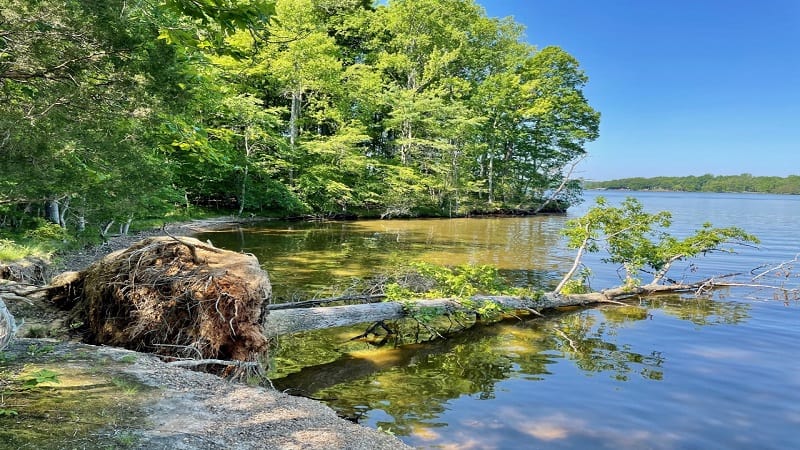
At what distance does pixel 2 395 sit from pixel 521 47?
4616 cm

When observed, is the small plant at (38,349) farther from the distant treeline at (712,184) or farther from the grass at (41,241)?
the distant treeline at (712,184)

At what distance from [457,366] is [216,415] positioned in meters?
4.02

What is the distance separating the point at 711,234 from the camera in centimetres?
1240

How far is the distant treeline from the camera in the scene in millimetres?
113531

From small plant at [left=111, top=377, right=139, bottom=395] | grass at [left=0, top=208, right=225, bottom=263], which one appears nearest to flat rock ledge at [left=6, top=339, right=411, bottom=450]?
small plant at [left=111, top=377, right=139, bottom=395]

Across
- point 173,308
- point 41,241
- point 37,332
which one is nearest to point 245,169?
point 41,241

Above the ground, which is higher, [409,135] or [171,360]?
[409,135]

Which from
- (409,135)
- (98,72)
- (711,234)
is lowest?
(711,234)

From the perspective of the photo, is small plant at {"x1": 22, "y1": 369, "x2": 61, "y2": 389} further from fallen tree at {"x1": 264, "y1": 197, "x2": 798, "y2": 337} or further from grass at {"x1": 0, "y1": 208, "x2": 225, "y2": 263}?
fallen tree at {"x1": 264, "y1": 197, "x2": 798, "y2": 337}

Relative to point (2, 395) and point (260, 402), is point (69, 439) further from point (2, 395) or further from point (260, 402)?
point (260, 402)

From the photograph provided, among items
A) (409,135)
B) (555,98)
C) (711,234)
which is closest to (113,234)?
(711,234)

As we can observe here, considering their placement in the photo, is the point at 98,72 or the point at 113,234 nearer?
the point at 98,72

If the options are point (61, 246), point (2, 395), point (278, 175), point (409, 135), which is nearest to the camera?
point (2, 395)

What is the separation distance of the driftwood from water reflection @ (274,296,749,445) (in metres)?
0.43
